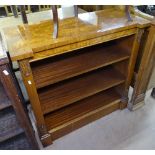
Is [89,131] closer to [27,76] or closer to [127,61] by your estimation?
[127,61]

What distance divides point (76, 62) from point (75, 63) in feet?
0.05

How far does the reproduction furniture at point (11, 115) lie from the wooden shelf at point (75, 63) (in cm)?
→ 20

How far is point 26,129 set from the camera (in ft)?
3.78

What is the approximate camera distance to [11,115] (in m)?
1.17

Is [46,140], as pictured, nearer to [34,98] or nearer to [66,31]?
[34,98]

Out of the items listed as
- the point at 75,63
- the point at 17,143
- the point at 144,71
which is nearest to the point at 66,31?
the point at 75,63

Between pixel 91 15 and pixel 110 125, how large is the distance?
1.01 m

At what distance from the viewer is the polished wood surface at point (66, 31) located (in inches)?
36.6

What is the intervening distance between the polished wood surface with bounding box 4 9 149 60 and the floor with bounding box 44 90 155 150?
92 centimetres

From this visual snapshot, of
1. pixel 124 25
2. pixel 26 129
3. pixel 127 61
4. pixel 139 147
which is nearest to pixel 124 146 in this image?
pixel 139 147

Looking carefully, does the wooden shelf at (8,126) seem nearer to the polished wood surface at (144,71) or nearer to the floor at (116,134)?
the floor at (116,134)

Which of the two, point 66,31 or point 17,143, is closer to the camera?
point 66,31

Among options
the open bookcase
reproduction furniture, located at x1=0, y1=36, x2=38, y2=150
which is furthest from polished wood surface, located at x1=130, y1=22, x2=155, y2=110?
reproduction furniture, located at x1=0, y1=36, x2=38, y2=150

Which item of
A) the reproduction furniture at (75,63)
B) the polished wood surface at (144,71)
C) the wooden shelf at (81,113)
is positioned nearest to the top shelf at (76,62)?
the reproduction furniture at (75,63)
